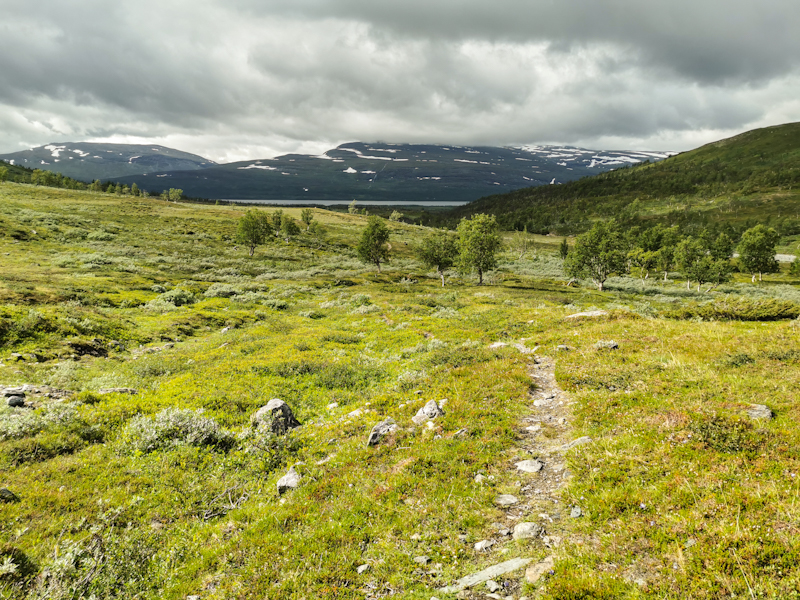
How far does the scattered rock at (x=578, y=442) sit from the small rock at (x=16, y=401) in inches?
681

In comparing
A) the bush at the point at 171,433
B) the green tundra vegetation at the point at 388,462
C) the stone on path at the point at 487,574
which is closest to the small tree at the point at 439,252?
the green tundra vegetation at the point at 388,462

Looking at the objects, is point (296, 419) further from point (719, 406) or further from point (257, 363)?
point (719, 406)

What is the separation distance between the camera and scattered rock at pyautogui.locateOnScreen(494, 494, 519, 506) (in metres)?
7.70

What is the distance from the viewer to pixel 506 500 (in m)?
7.79

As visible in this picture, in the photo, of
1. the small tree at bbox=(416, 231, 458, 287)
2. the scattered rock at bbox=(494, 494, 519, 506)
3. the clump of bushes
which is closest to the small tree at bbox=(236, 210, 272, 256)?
the small tree at bbox=(416, 231, 458, 287)

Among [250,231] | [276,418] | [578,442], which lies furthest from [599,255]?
[250,231]

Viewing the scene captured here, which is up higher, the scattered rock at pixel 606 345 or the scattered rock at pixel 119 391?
the scattered rock at pixel 606 345

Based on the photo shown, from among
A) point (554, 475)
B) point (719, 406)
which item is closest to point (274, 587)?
point (554, 475)

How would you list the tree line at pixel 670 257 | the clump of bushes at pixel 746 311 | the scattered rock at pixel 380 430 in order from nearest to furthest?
the scattered rock at pixel 380 430 < the clump of bushes at pixel 746 311 < the tree line at pixel 670 257

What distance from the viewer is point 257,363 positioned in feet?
58.1

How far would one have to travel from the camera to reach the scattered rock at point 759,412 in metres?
8.38

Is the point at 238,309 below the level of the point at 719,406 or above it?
below

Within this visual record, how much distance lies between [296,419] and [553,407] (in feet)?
29.9

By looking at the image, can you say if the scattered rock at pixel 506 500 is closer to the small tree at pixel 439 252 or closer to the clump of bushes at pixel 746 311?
the clump of bushes at pixel 746 311
